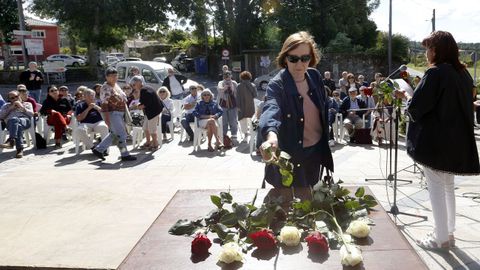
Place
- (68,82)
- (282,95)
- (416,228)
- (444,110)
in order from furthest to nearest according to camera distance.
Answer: (68,82) → (416,228) → (444,110) → (282,95)

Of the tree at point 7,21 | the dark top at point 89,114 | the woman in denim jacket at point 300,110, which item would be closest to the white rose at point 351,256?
the woman in denim jacket at point 300,110

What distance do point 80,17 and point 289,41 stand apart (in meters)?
29.5

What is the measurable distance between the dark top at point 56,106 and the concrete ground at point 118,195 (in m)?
0.89

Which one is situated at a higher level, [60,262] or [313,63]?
[313,63]

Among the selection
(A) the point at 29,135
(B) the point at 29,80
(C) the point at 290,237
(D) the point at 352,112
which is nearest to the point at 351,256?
(C) the point at 290,237

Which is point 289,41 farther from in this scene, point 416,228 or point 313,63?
point 416,228

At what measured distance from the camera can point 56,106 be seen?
33.6 feet

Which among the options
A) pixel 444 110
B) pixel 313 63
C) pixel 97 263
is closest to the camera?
pixel 313 63

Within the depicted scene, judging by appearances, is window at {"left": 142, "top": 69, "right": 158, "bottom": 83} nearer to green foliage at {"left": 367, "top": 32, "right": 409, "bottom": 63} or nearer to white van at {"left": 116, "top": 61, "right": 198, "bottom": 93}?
white van at {"left": 116, "top": 61, "right": 198, "bottom": 93}

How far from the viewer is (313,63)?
3098 mm

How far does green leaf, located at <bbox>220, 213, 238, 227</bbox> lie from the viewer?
7.17 ft

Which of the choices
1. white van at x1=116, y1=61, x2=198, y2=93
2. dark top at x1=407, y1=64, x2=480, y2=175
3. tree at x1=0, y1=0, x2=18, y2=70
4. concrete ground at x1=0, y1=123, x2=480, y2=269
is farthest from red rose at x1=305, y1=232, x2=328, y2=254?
tree at x1=0, y1=0, x2=18, y2=70

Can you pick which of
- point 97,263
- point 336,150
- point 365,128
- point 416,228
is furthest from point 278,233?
point 365,128

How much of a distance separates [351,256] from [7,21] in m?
32.4
